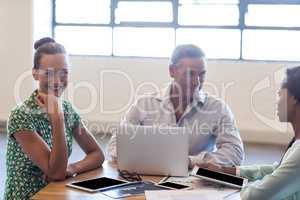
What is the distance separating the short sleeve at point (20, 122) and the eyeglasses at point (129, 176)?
1.37 ft

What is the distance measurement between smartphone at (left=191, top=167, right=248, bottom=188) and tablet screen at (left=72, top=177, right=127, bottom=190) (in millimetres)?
324

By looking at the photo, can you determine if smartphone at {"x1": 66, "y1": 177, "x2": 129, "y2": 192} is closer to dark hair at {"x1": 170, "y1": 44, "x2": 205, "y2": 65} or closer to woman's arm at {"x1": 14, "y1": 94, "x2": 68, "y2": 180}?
woman's arm at {"x1": 14, "y1": 94, "x2": 68, "y2": 180}

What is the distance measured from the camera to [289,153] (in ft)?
5.78

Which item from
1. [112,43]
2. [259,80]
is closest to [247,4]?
[259,80]

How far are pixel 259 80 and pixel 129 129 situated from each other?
4409mm

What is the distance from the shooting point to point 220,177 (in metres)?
2.09

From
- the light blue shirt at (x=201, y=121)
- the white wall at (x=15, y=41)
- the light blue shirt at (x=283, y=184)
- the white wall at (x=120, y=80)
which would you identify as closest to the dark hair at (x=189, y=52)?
the light blue shirt at (x=201, y=121)

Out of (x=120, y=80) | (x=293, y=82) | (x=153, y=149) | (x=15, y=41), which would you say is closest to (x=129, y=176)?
(x=153, y=149)

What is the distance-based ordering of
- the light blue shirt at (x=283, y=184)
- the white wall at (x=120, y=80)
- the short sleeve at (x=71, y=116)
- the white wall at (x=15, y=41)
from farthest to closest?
the white wall at (x=15, y=41) → the white wall at (x=120, y=80) → the short sleeve at (x=71, y=116) → the light blue shirt at (x=283, y=184)

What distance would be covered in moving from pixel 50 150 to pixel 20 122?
0.17m

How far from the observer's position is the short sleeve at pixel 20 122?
2.09m

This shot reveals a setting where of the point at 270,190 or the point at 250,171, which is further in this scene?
the point at 250,171

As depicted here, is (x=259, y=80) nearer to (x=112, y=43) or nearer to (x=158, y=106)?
(x=112, y=43)

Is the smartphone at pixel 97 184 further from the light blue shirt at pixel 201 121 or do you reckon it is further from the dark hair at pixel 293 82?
the dark hair at pixel 293 82
